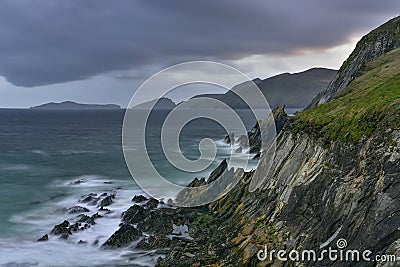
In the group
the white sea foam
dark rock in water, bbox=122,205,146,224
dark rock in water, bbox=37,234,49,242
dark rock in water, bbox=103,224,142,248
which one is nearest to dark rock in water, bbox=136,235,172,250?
the white sea foam

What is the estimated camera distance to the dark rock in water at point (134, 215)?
3522cm

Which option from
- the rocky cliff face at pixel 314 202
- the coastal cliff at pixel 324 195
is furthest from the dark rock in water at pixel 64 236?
the coastal cliff at pixel 324 195

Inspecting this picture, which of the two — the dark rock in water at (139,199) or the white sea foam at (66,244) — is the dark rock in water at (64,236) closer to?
the white sea foam at (66,244)

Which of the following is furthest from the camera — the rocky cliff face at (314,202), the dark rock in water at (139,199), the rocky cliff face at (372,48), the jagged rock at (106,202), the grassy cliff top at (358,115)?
the rocky cliff face at (372,48)

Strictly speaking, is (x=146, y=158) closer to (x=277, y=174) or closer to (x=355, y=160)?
(x=277, y=174)

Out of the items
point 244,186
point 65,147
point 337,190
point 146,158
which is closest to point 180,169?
point 146,158

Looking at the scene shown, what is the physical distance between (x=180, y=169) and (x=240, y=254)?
3795cm

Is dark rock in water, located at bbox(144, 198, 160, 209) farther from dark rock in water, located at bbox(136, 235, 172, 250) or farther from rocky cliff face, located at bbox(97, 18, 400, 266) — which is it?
dark rock in water, located at bbox(136, 235, 172, 250)

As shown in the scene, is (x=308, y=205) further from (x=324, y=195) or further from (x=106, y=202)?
(x=106, y=202)

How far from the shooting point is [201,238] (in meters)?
29.4

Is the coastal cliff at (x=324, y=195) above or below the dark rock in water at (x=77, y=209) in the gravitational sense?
above

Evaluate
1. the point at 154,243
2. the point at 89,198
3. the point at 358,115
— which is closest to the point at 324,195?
the point at 358,115

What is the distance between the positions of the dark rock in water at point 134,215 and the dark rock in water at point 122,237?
331 centimetres

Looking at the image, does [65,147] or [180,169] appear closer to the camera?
[180,169]
